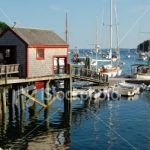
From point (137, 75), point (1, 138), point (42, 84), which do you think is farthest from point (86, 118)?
point (137, 75)

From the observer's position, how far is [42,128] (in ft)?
119

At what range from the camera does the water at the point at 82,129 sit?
3055 cm

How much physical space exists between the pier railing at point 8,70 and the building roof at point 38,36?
245 cm

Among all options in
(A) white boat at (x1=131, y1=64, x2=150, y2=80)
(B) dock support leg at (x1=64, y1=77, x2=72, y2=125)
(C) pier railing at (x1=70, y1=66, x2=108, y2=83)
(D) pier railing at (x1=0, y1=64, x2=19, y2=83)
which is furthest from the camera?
(A) white boat at (x1=131, y1=64, x2=150, y2=80)

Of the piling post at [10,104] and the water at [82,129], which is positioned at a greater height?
the piling post at [10,104]

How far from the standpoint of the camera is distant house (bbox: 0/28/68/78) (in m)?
37.5

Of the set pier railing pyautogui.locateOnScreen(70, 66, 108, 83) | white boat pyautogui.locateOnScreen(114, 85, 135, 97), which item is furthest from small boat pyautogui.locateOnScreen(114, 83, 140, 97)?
pier railing pyautogui.locateOnScreen(70, 66, 108, 83)

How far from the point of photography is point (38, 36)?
132ft

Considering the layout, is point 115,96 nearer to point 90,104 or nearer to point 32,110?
point 90,104

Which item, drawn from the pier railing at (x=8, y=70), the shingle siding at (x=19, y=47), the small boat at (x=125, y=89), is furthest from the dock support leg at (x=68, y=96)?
the small boat at (x=125, y=89)

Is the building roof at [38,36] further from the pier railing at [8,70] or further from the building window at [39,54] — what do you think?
the pier railing at [8,70]

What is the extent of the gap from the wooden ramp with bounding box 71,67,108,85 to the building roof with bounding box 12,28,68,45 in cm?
370

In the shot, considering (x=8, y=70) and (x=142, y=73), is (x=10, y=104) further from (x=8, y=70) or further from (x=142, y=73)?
(x=142, y=73)

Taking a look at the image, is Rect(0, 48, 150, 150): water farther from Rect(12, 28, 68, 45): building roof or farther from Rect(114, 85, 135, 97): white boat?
Rect(114, 85, 135, 97): white boat
